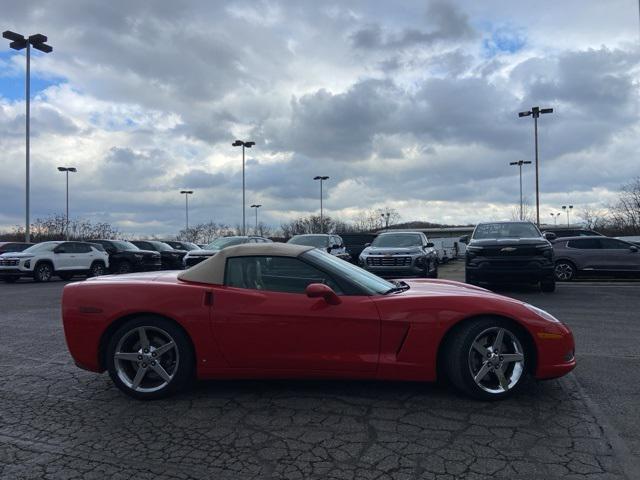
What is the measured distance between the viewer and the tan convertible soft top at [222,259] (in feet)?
15.7

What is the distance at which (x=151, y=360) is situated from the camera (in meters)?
4.58

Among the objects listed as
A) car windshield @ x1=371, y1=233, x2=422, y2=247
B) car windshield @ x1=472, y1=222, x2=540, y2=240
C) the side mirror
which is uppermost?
car windshield @ x1=472, y1=222, x2=540, y2=240

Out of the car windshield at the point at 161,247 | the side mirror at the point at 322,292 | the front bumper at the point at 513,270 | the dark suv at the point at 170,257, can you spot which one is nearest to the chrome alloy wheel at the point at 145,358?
the side mirror at the point at 322,292

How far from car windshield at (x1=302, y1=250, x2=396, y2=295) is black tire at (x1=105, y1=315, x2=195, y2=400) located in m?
1.31

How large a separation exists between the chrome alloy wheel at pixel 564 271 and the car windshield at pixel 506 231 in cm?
341

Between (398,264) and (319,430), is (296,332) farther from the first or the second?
(398,264)

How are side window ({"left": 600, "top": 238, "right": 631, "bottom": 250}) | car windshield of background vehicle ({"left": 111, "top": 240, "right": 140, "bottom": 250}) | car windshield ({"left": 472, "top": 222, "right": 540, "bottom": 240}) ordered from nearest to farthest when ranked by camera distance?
1. car windshield ({"left": 472, "top": 222, "right": 540, "bottom": 240})
2. side window ({"left": 600, "top": 238, "right": 631, "bottom": 250})
3. car windshield of background vehicle ({"left": 111, "top": 240, "right": 140, "bottom": 250})

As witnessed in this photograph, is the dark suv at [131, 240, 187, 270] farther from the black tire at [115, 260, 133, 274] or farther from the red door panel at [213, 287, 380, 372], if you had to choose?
the red door panel at [213, 287, 380, 372]

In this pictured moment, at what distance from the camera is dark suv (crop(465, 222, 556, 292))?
41.0 feet

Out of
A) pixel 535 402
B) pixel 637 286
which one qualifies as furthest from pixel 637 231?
pixel 535 402

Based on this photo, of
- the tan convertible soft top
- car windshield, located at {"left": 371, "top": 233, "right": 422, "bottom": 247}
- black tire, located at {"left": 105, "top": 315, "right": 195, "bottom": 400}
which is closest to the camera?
black tire, located at {"left": 105, "top": 315, "right": 195, "bottom": 400}

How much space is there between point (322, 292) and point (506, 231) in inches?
414

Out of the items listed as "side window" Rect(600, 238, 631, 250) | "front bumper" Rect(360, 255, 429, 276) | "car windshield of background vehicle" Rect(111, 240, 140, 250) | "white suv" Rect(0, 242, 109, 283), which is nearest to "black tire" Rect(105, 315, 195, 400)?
"front bumper" Rect(360, 255, 429, 276)

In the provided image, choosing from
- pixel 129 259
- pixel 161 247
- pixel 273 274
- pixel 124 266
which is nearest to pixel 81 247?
pixel 129 259
